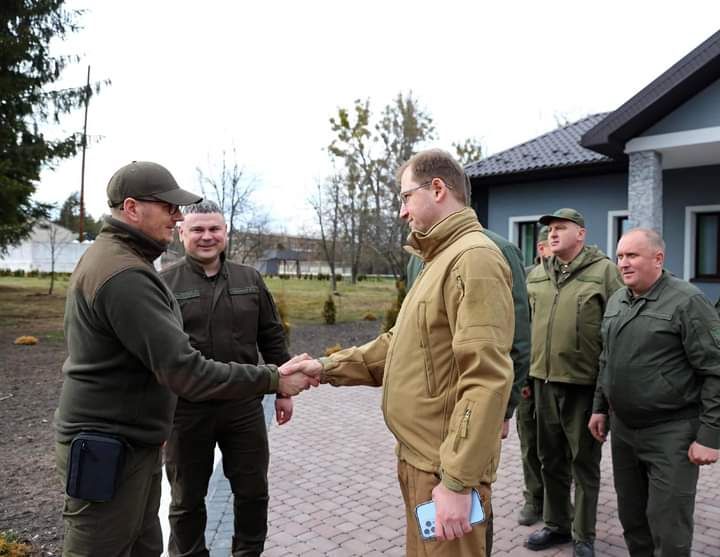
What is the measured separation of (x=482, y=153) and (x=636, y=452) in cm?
3538

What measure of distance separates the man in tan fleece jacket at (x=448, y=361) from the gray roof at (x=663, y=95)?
28.2 ft

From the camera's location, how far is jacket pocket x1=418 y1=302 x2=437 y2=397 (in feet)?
6.68

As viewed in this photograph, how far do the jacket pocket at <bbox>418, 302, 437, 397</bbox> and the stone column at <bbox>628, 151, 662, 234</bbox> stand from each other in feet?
29.5

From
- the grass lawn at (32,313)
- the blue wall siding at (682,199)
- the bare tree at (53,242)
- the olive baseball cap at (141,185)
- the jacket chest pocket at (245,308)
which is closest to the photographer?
the olive baseball cap at (141,185)

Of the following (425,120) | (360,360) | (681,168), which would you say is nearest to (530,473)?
(360,360)

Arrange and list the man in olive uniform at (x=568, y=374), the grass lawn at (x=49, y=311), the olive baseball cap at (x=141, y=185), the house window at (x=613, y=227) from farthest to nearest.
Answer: the grass lawn at (x=49, y=311) → the house window at (x=613, y=227) → the man in olive uniform at (x=568, y=374) → the olive baseball cap at (x=141, y=185)

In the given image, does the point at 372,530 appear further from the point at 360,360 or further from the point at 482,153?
the point at 482,153

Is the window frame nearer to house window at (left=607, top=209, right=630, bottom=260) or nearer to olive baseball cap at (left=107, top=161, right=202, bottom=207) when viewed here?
house window at (left=607, top=209, right=630, bottom=260)

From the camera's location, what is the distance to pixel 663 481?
301cm

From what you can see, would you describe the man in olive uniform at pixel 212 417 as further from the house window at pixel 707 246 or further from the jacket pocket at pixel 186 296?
the house window at pixel 707 246

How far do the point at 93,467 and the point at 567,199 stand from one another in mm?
13011

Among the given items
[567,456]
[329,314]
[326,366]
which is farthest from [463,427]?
[329,314]

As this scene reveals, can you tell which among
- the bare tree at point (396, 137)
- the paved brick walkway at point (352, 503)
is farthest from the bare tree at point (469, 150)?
the paved brick walkway at point (352, 503)

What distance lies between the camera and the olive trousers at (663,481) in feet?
9.73
